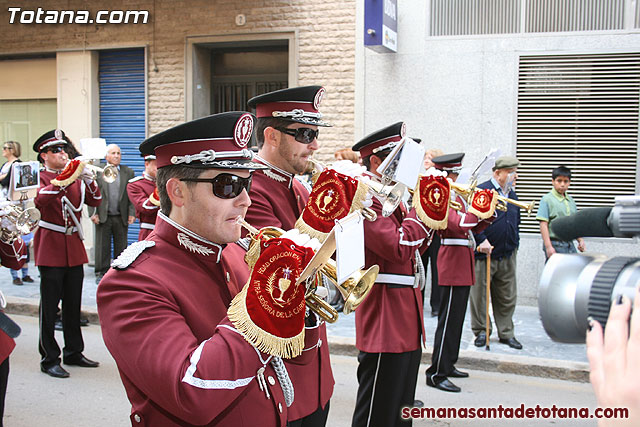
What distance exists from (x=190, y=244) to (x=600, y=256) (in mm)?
1410

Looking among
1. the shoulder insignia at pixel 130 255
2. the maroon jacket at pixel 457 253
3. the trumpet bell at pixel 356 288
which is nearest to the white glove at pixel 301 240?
the trumpet bell at pixel 356 288

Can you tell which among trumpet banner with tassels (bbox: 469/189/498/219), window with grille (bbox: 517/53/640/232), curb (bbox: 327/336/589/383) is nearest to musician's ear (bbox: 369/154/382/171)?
trumpet banner with tassels (bbox: 469/189/498/219)

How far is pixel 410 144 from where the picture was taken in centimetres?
405

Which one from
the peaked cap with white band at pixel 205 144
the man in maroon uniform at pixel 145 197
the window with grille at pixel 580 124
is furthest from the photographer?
the window with grille at pixel 580 124

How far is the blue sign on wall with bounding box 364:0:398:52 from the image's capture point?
9.70 m

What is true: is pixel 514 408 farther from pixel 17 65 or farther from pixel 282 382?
pixel 17 65

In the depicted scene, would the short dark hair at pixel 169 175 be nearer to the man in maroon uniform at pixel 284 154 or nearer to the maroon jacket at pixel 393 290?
the man in maroon uniform at pixel 284 154

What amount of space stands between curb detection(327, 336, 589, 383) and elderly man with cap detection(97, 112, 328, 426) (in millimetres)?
5078

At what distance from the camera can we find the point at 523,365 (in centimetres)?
698

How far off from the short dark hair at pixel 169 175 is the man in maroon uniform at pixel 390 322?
1.92m

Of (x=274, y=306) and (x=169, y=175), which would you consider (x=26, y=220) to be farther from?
(x=274, y=306)

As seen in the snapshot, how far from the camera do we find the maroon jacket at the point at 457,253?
21.3 ft

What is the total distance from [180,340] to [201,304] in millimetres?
292

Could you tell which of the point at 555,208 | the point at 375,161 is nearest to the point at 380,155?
the point at 375,161
